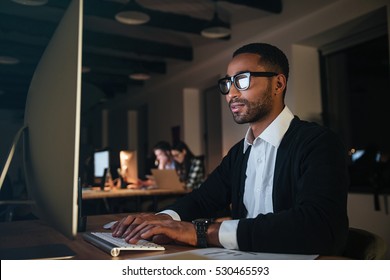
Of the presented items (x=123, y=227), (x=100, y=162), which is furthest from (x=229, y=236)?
(x=100, y=162)

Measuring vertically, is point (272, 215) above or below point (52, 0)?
below

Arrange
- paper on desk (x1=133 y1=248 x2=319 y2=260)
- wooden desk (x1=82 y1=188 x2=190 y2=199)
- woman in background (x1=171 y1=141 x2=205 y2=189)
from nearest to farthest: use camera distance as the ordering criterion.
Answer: paper on desk (x1=133 y1=248 x2=319 y2=260), wooden desk (x1=82 y1=188 x2=190 y2=199), woman in background (x1=171 y1=141 x2=205 y2=189)

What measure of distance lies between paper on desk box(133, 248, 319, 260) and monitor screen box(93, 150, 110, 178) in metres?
2.69

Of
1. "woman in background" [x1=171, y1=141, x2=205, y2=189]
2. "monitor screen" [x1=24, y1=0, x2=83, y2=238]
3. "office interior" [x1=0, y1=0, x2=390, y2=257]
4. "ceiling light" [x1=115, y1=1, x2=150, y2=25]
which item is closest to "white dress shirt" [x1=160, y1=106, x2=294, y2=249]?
"monitor screen" [x1=24, y1=0, x2=83, y2=238]

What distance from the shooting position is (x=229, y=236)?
2.60 feet

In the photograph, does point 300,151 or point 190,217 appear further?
point 190,217

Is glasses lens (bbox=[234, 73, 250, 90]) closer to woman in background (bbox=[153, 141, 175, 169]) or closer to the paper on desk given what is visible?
the paper on desk

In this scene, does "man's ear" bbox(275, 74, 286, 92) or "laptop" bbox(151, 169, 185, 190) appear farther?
"laptop" bbox(151, 169, 185, 190)

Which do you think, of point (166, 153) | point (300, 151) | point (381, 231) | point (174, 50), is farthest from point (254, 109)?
point (174, 50)

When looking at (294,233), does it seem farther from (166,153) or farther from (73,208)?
(166,153)

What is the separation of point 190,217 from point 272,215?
0.40 meters

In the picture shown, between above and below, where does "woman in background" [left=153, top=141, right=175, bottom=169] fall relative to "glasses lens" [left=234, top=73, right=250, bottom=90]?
below

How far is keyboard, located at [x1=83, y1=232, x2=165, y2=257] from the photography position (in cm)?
76

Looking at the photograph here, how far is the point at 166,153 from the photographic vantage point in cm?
421
